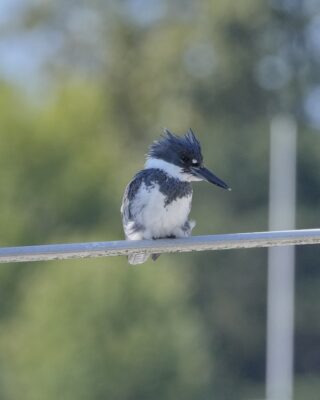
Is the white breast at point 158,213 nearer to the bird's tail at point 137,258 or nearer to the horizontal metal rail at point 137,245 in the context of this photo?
the bird's tail at point 137,258

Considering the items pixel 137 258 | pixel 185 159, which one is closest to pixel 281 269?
pixel 185 159

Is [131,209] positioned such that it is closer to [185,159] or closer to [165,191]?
[165,191]

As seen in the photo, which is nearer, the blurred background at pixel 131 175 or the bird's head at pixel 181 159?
the bird's head at pixel 181 159

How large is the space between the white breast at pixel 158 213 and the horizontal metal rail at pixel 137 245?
4.23ft

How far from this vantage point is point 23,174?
24.9 metres

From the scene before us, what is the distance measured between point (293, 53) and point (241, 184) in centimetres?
307

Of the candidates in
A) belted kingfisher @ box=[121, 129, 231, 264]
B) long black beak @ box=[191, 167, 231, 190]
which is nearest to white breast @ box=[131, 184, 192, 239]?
belted kingfisher @ box=[121, 129, 231, 264]

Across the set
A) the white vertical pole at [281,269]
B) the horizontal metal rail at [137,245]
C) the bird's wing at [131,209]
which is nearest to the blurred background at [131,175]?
the white vertical pole at [281,269]

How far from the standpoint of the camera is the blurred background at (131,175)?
19781 millimetres

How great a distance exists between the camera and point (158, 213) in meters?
5.71

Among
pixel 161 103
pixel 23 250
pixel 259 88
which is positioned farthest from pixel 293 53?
pixel 23 250

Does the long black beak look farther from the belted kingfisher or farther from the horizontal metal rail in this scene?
the horizontal metal rail

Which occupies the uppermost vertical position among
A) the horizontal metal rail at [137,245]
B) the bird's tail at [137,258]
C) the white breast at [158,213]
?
the white breast at [158,213]

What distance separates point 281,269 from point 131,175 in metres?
3.07
